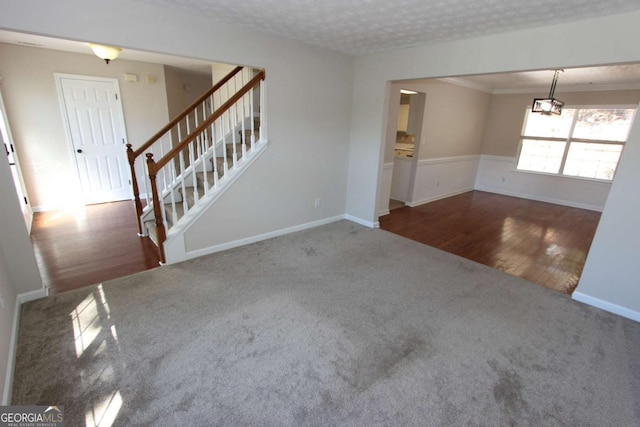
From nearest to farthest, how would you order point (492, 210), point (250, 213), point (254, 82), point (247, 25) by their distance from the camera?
point (247, 25), point (254, 82), point (250, 213), point (492, 210)

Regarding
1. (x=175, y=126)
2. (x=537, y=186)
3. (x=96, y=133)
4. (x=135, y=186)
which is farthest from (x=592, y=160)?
(x=96, y=133)

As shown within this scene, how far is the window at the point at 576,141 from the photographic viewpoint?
572 cm

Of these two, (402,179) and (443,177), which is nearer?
(402,179)

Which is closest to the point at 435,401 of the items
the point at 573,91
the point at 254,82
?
the point at 254,82

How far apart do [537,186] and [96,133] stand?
8.81 meters

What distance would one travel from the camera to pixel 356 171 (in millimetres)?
4559

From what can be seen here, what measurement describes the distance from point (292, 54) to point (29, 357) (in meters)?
3.61

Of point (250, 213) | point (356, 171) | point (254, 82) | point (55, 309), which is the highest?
point (254, 82)

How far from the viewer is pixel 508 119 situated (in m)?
6.79

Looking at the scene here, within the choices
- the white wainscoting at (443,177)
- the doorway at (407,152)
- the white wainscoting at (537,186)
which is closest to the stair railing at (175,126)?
the doorway at (407,152)

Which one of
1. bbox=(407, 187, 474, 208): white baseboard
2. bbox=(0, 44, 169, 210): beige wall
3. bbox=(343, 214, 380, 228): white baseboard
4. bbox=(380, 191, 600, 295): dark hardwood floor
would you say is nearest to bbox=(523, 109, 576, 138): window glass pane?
bbox=(380, 191, 600, 295): dark hardwood floor

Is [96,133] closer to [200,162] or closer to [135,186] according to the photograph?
[135,186]

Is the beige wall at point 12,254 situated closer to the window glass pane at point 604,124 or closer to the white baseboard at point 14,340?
the white baseboard at point 14,340

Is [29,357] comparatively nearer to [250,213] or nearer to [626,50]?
[250,213]
